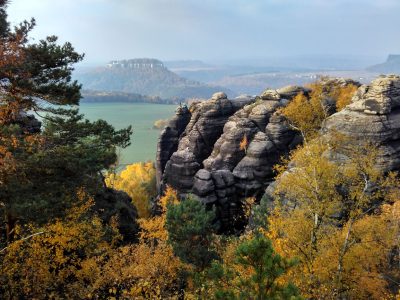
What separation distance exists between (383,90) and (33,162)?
141 feet

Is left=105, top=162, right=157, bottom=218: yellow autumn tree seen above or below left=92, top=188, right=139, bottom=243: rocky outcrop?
below

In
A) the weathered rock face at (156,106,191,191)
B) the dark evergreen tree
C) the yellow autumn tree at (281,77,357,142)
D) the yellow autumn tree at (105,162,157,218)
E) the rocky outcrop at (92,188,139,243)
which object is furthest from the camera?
the weathered rock face at (156,106,191,191)

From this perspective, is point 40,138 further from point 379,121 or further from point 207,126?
point 207,126

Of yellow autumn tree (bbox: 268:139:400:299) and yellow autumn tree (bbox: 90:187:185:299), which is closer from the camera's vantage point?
yellow autumn tree (bbox: 268:139:400:299)

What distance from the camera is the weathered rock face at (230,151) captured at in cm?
5688

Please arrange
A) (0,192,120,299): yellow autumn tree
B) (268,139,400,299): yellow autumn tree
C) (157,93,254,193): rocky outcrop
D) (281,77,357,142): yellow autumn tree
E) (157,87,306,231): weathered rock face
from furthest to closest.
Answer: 1. (157,93,254,193): rocky outcrop
2. (281,77,357,142): yellow autumn tree
3. (157,87,306,231): weathered rock face
4. (0,192,120,299): yellow autumn tree
5. (268,139,400,299): yellow autumn tree

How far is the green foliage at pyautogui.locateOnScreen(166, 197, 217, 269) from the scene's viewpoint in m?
31.1

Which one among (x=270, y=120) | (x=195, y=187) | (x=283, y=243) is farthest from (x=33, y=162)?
(x=270, y=120)

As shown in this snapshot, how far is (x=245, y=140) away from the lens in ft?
216

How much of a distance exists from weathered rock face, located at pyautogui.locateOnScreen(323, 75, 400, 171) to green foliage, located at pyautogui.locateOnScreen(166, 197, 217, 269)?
21.7 m

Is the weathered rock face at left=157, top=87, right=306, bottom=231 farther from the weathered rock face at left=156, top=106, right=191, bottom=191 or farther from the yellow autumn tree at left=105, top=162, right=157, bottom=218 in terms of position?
the yellow autumn tree at left=105, top=162, right=157, bottom=218

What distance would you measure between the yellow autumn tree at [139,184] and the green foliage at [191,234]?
40.9m

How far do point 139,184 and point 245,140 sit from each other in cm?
3505

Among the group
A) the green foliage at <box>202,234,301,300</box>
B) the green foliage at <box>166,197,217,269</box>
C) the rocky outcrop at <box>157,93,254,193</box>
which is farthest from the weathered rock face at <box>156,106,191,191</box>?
the green foliage at <box>202,234,301,300</box>
